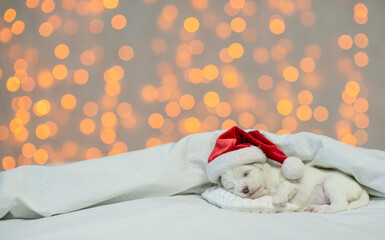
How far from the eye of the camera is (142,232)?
32.2 inches

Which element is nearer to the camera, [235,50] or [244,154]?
[244,154]

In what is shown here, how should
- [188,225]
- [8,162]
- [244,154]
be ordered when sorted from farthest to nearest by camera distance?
[8,162] → [244,154] → [188,225]

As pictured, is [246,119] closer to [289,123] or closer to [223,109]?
[223,109]

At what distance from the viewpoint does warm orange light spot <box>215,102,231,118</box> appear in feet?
6.94

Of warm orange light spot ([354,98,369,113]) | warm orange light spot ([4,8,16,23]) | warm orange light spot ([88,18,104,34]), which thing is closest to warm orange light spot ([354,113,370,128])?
warm orange light spot ([354,98,369,113])

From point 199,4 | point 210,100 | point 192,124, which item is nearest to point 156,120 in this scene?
point 192,124

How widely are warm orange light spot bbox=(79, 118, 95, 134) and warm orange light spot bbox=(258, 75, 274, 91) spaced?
98 cm

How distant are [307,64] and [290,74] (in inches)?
4.7

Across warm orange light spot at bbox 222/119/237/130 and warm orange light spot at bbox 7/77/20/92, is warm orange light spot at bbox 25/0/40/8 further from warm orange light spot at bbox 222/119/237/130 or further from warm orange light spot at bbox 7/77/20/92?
warm orange light spot at bbox 222/119/237/130

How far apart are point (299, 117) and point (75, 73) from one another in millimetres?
1299

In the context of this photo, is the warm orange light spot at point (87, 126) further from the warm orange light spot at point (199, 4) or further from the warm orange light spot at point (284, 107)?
the warm orange light spot at point (284, 107)

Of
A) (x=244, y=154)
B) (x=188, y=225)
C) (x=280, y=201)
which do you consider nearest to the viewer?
(x=188, y=225)

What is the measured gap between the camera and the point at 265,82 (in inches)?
84.0

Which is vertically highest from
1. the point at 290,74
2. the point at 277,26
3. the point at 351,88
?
the point at 277,26
